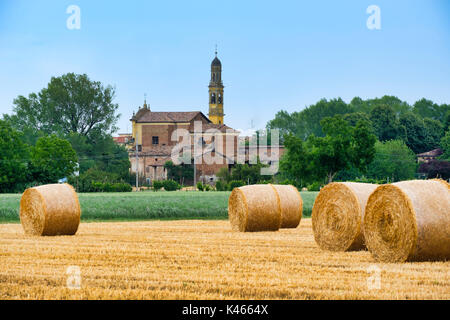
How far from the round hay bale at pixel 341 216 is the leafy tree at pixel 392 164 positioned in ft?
222

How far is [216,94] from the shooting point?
4823 inches

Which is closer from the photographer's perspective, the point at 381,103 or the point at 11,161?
the point at 11,161

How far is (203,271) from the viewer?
1120cm

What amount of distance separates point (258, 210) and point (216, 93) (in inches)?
4044

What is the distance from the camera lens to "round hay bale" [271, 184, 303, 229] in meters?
21.5

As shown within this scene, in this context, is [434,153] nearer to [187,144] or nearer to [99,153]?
[187,144]

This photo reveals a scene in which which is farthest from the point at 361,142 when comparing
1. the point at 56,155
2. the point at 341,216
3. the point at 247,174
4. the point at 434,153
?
the point at 341,216

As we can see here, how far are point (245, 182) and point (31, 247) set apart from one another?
1823 inches

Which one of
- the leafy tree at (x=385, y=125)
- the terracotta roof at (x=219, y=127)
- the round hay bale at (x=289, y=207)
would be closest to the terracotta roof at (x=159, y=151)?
the terracotta roof at (x=219, y=127)

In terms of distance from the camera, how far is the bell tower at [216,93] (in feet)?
403

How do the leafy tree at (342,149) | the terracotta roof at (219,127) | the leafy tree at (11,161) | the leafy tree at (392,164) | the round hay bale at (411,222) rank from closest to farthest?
the round hay bale at (411,222) → the leafy tree at (11,161) → the leafy tree at (342,149) → the leafy tree at (392,164) → the terracotta roof at (219,127)

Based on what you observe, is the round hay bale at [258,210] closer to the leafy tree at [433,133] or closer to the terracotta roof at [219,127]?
the terracotta roof at [219,127]
